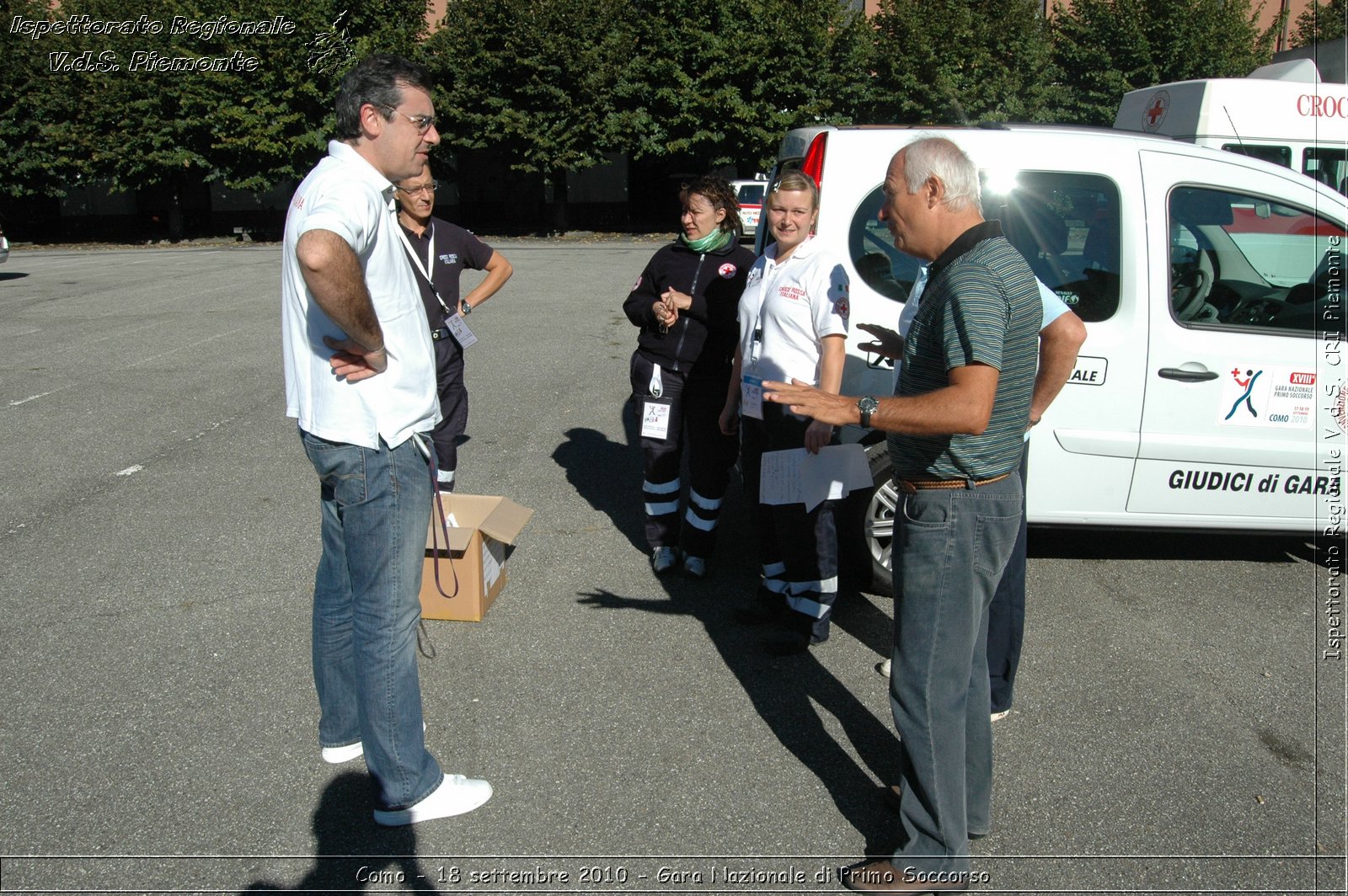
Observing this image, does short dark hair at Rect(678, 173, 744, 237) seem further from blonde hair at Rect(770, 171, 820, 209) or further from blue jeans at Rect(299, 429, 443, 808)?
blue jeans at Rect(299, 429, 443, 808)

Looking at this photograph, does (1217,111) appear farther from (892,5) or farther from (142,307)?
(892,5)

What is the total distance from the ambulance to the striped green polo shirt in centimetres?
756

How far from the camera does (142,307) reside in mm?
13578

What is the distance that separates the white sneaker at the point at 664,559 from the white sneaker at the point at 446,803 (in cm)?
186

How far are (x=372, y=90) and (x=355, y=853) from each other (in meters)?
2.09

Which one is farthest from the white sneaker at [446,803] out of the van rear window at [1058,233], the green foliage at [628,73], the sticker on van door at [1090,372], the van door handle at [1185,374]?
the green foliage at [628,73]

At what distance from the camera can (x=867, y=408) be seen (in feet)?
7.90

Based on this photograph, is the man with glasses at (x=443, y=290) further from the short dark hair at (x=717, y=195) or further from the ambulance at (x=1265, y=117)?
the ambulance at (x=1265, y=117)

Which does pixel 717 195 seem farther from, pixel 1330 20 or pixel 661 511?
pixel 1330 20

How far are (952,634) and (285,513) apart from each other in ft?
13.7

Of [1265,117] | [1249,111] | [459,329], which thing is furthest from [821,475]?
[1265,117]

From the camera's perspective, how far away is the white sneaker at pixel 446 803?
9.61 ft

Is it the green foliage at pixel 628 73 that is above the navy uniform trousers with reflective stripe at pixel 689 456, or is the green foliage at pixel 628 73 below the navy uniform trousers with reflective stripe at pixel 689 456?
above

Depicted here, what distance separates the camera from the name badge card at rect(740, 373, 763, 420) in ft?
12.8
